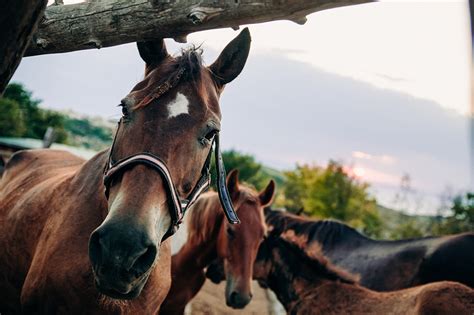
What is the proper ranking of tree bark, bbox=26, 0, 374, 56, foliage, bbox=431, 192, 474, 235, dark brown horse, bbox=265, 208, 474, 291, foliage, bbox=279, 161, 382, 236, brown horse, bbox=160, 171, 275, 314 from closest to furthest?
1. tree bark, bbox=26, 0, 374, 56
2. brown horse, bbox=160, 171, 275, 314
3. dark brown horse, bbox=265, 208, 474, 291
4. foliage, bbox=431, 192, 474, 235
5. foliage, bbox=279, 161, 382, 236

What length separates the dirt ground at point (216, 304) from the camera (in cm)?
820

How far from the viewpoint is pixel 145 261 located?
1844 millimetres

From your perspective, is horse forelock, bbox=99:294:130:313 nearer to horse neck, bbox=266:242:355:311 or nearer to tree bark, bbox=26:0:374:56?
tree bark, bbox=26:0:374:56

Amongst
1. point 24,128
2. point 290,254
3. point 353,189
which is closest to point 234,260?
point 290,254

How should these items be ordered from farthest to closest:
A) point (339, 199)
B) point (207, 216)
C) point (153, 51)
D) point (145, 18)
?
point (339, 199) → point (207, 216) → point (153, 51) → point (145, 18)

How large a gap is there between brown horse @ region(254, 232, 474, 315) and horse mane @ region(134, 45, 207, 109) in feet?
9.27

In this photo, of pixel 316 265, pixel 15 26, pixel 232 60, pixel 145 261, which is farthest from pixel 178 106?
pixel 316 265

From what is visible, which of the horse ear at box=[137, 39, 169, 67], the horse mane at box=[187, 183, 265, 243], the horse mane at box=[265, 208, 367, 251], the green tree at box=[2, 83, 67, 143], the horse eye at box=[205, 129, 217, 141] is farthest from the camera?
the green tree at box=[2, 83, 67, 143]

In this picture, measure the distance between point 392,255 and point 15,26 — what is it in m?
6.32

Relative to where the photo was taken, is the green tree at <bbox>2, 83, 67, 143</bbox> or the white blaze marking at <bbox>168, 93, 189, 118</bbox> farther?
the green tree at <bbox>2, 83, 67, 143</bbox>

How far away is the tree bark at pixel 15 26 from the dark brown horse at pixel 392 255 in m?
4.74

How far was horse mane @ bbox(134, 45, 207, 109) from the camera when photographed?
2319mm

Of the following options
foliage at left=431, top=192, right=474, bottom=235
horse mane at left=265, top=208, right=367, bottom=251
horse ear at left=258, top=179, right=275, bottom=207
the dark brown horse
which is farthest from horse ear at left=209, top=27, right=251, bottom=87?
foliage at left=431, top=192, right=474, bottom=235

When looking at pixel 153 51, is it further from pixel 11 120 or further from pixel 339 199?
pixel 11 120
